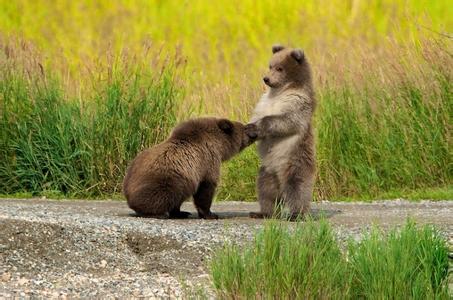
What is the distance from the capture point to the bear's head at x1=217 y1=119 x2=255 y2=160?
10805 millimetres

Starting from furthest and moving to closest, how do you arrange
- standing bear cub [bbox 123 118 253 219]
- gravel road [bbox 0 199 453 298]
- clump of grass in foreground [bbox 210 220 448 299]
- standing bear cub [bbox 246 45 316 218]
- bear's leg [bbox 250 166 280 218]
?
bear's leg [bbox 250 166 280 218], standing bear cub [bbox 246 45 316 218], standing bear cub [bbox 123 118 253 219], gravel road [bbox 0 199 453 298], clump of grass in foreground [bbox 210 220 448 299]

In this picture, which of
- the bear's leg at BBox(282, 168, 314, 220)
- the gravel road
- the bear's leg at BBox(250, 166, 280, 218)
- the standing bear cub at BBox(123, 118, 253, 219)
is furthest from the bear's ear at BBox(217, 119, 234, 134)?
the gravel road

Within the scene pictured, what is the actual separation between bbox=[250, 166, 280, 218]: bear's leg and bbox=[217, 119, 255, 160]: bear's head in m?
0.35

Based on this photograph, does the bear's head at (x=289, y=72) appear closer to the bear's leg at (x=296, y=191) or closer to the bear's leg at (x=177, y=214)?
the bear's leg at (x=296, y=191)

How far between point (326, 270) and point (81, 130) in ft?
25.8

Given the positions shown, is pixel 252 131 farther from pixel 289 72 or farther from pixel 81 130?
pixel 81 130

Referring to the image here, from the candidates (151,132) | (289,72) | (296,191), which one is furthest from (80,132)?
(296,191)

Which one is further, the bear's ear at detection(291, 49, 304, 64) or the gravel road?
the bear's ear at detection(291, 49, 304, 64)

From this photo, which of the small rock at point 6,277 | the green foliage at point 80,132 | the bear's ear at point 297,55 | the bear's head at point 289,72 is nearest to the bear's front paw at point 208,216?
the bear's head at point 289,72

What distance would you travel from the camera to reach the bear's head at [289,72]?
10.8m

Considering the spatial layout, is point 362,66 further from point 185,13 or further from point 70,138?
point 185,13

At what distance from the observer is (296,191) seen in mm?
10602

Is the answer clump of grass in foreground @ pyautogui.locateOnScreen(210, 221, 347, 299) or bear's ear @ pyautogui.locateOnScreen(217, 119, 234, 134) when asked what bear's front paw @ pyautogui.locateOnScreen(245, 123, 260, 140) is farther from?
clump of grass in foreground @ pyautogui.locateOnScreen(210, 221, 347, 299)

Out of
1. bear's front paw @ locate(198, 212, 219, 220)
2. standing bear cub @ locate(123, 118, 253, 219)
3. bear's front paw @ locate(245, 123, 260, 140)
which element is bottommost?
bear's front paw @ locate(198, 212, 219, 220)
